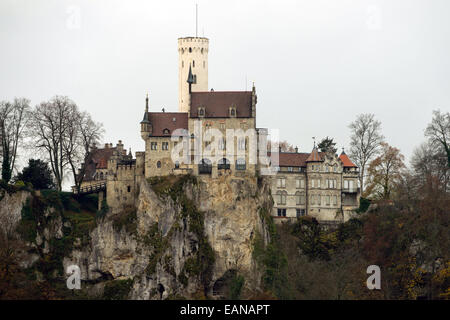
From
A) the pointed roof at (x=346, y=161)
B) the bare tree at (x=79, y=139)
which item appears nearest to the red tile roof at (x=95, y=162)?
the bare tree at (x=79, y=139)

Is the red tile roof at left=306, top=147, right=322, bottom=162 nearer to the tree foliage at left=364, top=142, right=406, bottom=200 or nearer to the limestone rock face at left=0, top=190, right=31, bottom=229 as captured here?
the tree foliage at left=364, top=142, right=406, bottom=200

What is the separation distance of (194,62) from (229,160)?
12.7 meters

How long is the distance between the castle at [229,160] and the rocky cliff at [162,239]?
1515 millimetres

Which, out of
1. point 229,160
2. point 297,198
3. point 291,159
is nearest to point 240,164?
point 229,160

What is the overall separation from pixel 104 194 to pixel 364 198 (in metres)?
27.1

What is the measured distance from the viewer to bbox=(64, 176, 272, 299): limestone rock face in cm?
10800

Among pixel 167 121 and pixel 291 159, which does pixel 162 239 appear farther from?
pixel 291 159

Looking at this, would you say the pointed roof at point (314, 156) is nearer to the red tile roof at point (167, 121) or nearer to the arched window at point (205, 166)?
the arched window at point (205, 166)

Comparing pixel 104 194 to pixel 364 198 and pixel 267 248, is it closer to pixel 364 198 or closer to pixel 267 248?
pixel 267 248

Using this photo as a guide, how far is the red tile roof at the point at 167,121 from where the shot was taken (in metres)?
111

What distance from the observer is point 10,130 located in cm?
11456

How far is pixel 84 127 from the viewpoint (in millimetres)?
115000

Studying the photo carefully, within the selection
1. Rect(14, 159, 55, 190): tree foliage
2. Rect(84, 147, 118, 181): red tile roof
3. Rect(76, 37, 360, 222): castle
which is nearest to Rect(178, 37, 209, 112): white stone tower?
Rect(76, 37, 360, 222): castle
